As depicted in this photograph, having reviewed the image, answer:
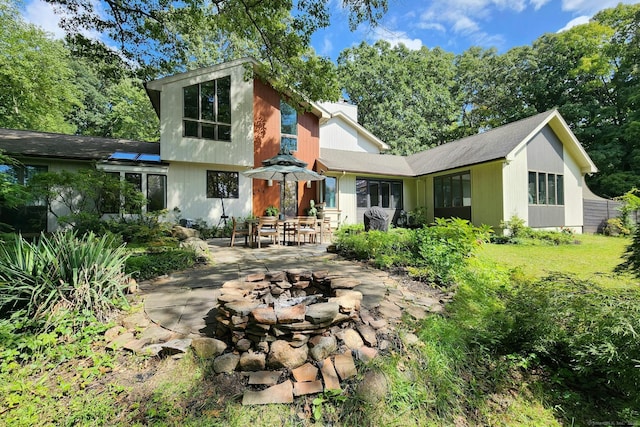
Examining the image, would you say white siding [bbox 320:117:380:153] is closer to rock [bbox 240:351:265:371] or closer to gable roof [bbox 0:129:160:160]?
gable roof [bbox 0:129:160:160]

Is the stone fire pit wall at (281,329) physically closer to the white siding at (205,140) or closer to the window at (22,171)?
the white siding at (205,140)

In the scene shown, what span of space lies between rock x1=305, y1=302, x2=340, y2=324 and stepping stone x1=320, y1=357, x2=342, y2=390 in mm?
325

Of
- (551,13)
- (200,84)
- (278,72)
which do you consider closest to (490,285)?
(278,72)

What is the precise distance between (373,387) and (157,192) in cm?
1146

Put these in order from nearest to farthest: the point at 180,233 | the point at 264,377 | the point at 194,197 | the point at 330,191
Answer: the point at 264,377, the point at 180,233, the point at 194,197, the point at 330,191

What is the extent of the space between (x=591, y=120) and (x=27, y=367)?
2964 centimetres

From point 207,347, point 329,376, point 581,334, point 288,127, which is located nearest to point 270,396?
point 329,376

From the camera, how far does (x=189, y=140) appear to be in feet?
36.7

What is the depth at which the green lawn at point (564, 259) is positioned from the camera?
5574mm

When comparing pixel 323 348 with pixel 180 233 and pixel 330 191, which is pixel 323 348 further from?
pixel 330 191

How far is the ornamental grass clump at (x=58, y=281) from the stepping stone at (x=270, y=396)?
2.05 meters

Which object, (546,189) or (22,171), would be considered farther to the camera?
(546,189)

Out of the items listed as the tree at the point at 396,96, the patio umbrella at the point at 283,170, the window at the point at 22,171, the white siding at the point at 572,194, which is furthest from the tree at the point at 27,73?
the white siding at the point at 572,194

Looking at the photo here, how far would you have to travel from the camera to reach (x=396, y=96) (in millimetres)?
22750
